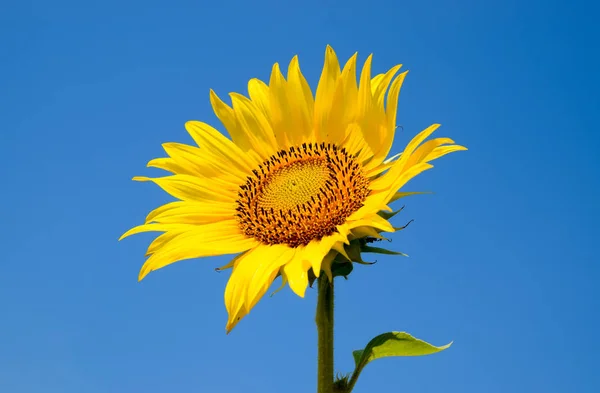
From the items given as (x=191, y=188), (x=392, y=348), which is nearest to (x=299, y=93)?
(x=191, y=188)

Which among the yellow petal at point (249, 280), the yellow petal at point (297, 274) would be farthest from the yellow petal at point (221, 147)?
the yellow petal at point (297, 274)

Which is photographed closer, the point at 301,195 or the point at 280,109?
the point at 301,195

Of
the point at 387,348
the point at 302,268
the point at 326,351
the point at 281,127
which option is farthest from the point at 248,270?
the point at 281,127

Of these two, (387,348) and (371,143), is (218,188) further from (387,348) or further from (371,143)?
(387,348)

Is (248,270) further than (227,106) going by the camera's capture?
No

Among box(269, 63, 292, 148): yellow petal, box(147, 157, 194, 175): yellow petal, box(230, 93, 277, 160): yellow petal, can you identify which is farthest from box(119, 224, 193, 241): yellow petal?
box(269, 63, 292, 148): yellow petal

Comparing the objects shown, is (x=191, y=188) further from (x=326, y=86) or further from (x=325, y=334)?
(x=325, y=334)

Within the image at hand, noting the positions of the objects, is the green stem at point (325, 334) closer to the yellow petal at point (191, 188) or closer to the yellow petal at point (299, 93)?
the yellow petal at point (191, 188)
